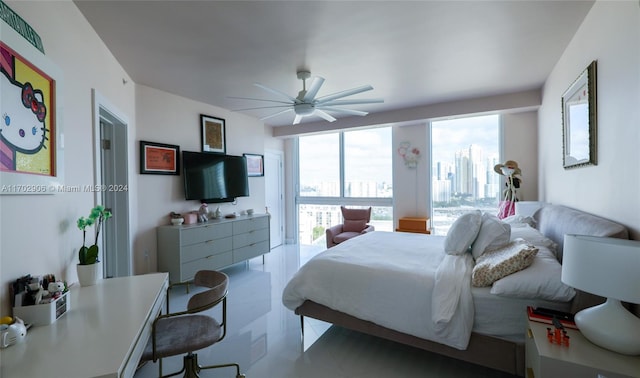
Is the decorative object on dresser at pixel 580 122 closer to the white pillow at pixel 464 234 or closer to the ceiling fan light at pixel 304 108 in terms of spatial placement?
the white pillow at pixel 464 234

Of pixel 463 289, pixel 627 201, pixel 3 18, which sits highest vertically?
pixel 3 18

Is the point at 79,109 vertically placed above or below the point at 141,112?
below

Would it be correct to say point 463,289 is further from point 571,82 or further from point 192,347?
point 571,82

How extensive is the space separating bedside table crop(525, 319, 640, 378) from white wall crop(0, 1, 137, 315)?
2.35 m

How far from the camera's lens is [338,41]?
8.06 ft

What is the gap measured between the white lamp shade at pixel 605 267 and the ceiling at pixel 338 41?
1.75 meters

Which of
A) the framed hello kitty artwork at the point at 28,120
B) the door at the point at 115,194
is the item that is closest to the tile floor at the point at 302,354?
the door at the point at 115,194

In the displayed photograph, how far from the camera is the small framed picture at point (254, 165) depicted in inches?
201

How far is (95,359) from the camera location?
1.00 m

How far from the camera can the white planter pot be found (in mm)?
1698

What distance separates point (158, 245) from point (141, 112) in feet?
5.62

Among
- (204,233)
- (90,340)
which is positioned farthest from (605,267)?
(204,233)

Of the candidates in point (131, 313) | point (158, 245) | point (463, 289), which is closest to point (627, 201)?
point (463, 289)

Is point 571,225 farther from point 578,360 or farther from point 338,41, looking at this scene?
point 338,41
